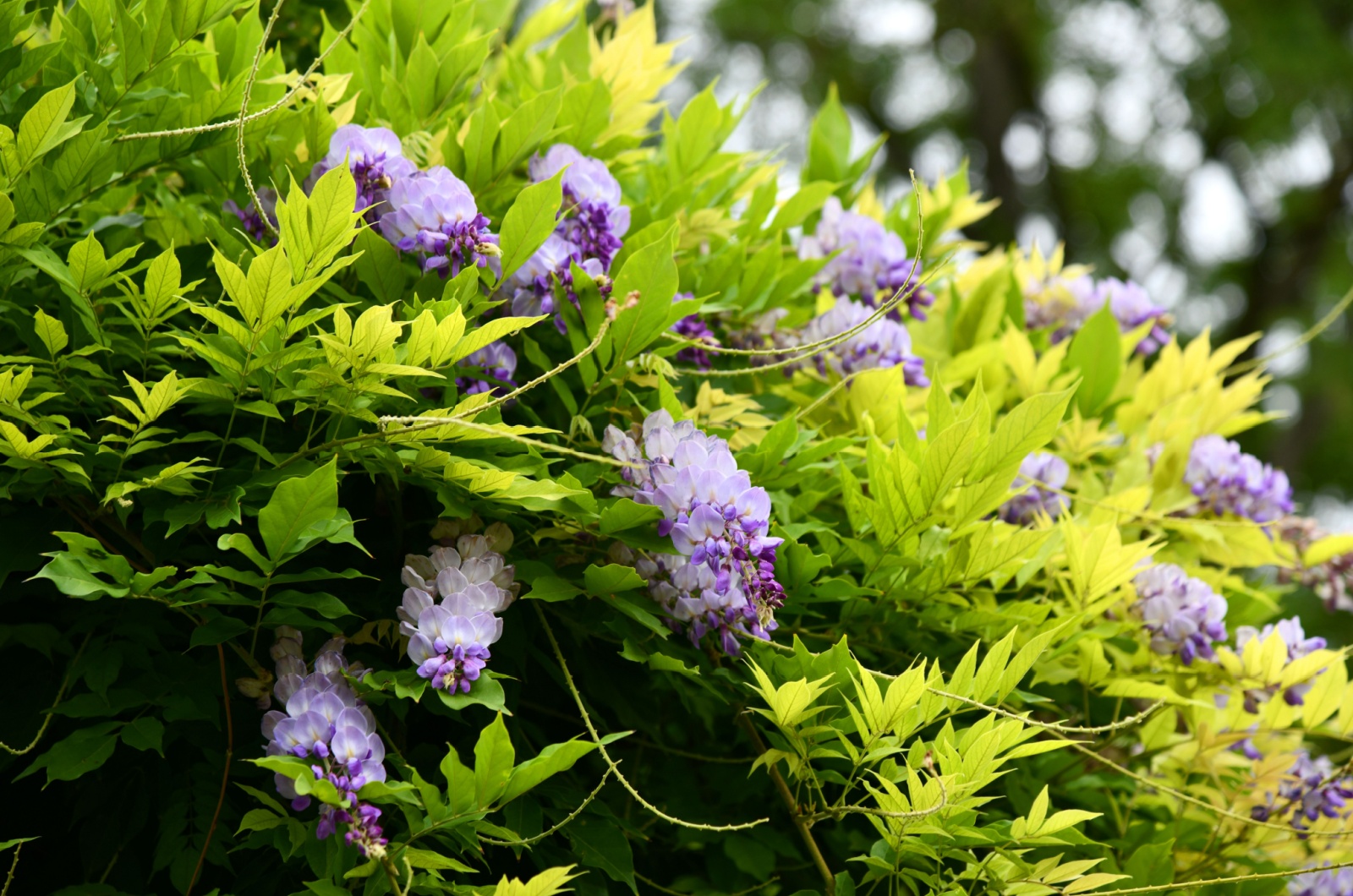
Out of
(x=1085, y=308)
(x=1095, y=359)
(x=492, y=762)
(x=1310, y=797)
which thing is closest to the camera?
(x=492, y=762)

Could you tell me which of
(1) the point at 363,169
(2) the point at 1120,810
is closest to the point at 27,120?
(1) the point at 363,169

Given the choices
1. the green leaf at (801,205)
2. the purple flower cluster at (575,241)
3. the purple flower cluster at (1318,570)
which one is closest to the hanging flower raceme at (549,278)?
the purple flower cluster at (575,241)

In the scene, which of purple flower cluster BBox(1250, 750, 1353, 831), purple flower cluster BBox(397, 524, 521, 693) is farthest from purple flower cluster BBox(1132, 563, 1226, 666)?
purple flower cluster BBox(397, 524, 521, 693)

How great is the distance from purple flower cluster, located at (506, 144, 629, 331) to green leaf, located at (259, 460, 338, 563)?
33 centimetres

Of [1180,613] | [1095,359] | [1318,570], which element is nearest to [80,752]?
[1180,613]

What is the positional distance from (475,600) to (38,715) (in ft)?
1.60

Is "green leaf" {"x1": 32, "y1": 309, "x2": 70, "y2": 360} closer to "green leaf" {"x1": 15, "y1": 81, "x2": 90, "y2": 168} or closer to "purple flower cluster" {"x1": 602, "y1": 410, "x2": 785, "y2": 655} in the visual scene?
"green leaf" {"x1": 15, "y1": 81, "x2": 90, "y2": 168}

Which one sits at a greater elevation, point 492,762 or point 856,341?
point 856,341

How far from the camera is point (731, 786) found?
1.32m

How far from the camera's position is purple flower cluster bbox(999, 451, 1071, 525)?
1.57 metres

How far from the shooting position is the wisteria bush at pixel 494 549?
3.23 feet

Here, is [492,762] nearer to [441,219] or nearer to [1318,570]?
[441,219]

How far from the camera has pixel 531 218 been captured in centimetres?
109

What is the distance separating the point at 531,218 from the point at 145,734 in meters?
0.61
